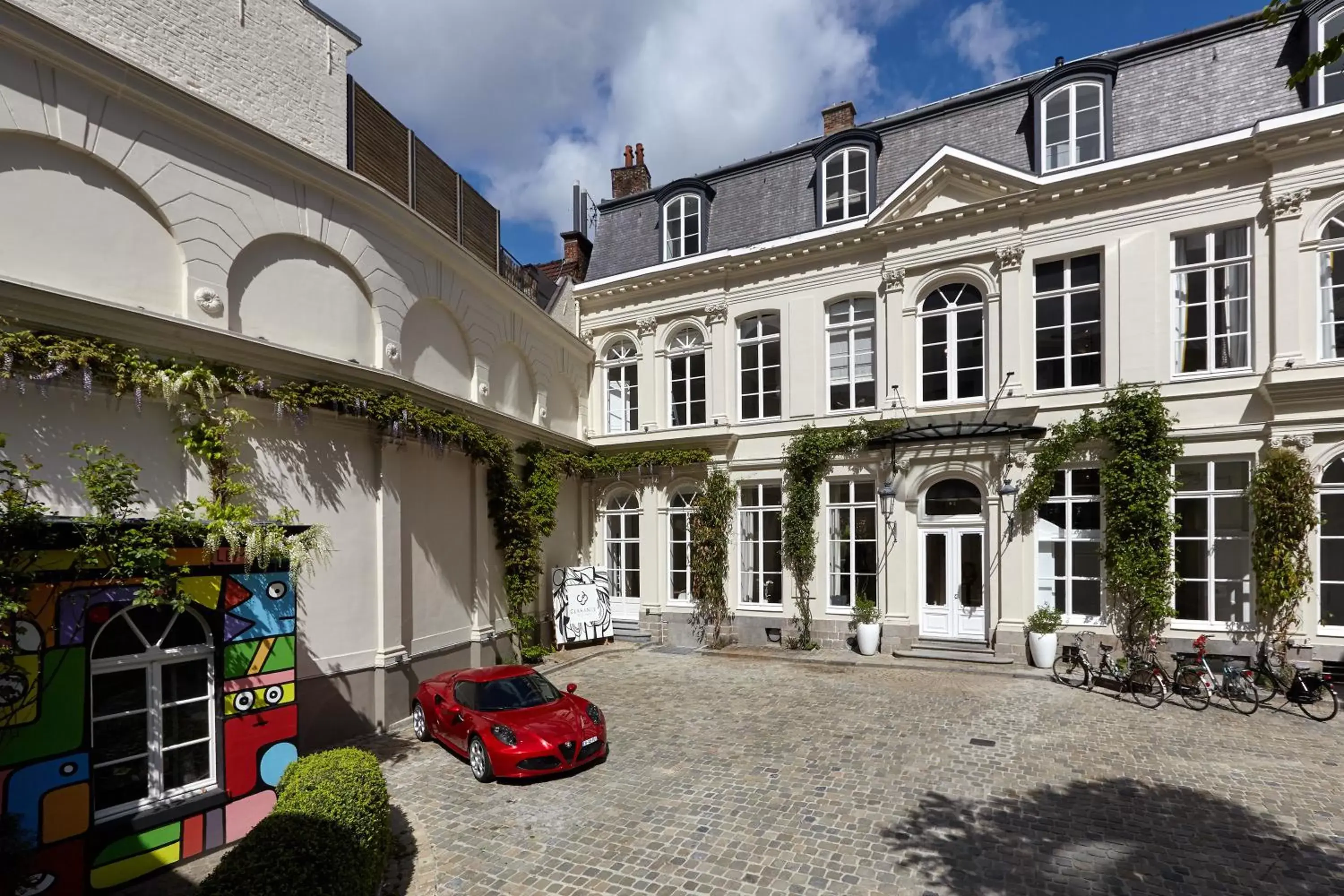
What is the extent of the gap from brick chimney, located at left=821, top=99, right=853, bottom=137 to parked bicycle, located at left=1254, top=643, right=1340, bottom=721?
1370cm

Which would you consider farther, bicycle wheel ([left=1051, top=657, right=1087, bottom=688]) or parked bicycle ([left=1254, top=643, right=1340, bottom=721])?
bicycle wheel ([left=1051, top=657, right=1087, bottom=688])

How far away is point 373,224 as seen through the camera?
995cm

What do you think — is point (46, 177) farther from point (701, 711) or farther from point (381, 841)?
point (701, 711)

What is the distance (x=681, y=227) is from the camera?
17.4 m

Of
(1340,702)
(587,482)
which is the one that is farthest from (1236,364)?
(587,482)

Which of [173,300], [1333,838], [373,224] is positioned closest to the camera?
[1333,838]

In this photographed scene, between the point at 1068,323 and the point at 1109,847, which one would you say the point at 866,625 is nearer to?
the point at 1068,323

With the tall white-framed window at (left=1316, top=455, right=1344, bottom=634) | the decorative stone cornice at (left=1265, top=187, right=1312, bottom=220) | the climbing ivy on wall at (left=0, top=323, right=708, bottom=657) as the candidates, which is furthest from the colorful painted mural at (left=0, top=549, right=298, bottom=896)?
the decorative stone cornice at (left=1265, top=187, right=1312, bottom=220)

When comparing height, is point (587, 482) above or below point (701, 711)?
above

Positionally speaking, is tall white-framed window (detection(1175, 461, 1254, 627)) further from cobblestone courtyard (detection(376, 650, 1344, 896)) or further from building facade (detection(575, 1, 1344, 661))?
cobblestone courtyard (detection(376, 650, 1344, 896))

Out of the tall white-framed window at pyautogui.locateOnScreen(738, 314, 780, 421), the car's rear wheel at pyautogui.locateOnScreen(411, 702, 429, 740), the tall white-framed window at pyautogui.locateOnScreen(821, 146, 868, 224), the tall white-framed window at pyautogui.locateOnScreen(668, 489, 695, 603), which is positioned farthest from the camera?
the tall white-framed window at pyautogui.locateOnScreen(668, 489, 695, 603)

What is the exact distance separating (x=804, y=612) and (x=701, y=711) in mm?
5388

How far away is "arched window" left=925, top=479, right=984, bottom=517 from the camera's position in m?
13.8

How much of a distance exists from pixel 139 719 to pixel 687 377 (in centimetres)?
1285
